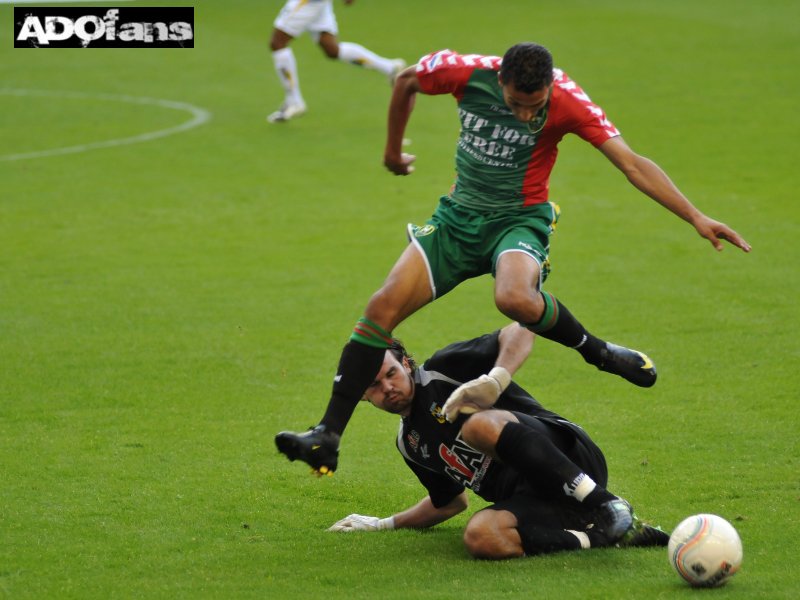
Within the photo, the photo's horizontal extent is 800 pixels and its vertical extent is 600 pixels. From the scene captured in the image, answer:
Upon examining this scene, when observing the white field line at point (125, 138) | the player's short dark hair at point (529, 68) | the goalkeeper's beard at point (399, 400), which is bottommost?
the white field line at point (125, 138)

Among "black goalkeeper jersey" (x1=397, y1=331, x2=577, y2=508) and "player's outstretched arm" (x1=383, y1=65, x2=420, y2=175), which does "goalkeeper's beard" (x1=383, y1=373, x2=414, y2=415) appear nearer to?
"black goalkeeper jersey" (x1=397, y1=331, x2=577, y2=508)

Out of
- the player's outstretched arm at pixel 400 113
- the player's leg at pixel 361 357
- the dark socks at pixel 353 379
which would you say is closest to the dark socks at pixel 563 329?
the player's leg at pixel 361 357

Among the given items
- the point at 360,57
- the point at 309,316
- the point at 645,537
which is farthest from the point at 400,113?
the point at 360,57

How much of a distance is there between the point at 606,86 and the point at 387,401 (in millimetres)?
15593

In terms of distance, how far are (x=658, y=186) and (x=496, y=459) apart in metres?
1.63

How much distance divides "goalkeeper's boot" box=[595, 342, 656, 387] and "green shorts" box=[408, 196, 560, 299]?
1.86 feet

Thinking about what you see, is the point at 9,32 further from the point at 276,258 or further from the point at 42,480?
the point at 42,480

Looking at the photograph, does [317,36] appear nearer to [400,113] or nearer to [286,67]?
[286,67]

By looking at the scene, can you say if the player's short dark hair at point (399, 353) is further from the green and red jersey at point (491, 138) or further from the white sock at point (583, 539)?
the white sock at point (583, 539)

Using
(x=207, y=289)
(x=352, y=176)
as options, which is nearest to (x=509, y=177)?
(x=207, y=289)

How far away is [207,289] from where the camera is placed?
1183cm

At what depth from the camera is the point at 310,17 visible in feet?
58.4

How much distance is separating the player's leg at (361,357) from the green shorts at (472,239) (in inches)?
3.6

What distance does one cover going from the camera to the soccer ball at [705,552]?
17.3 ft
